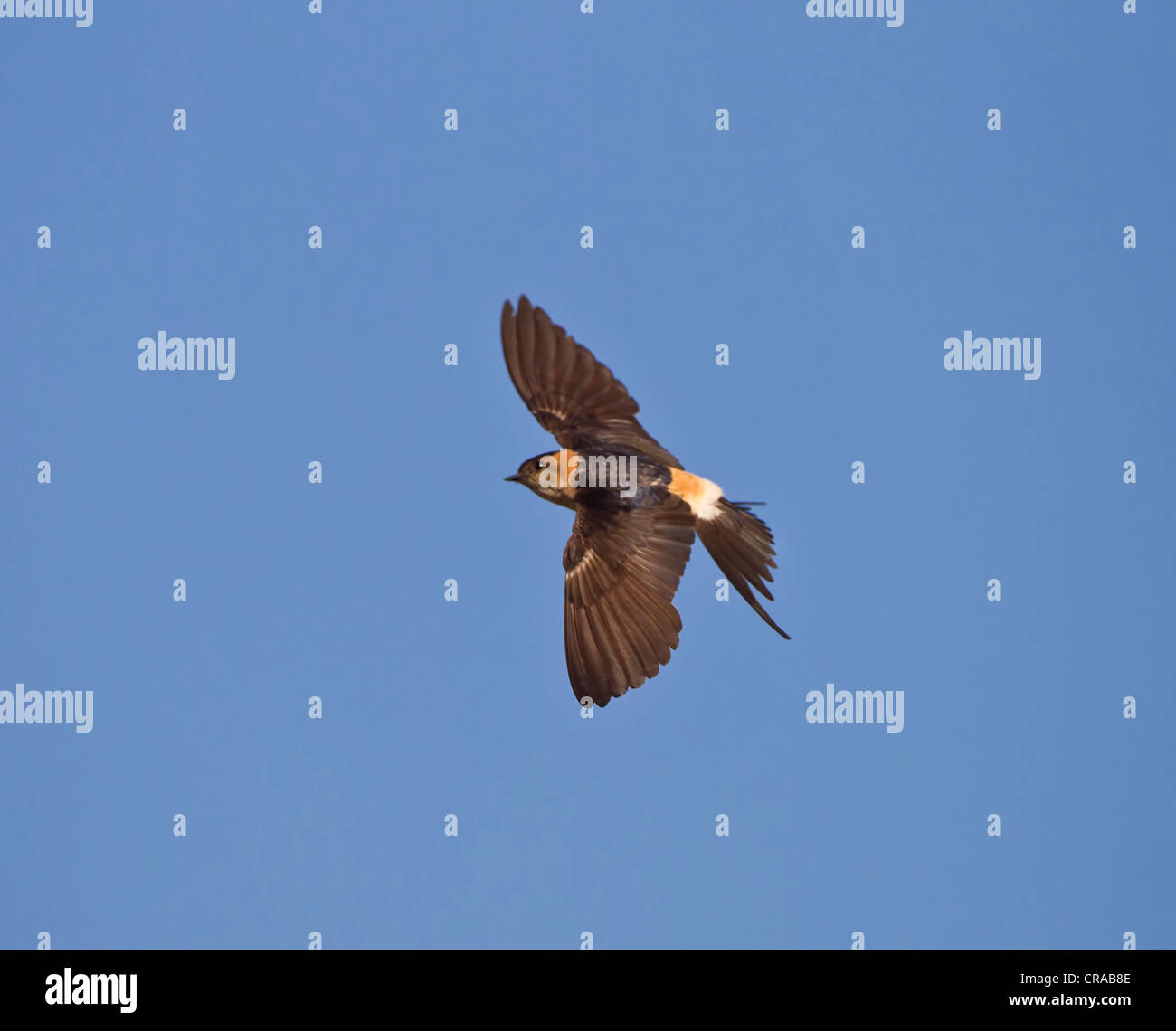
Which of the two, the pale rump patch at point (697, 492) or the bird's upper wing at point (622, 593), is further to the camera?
the pale rump patch at point (697, 492)

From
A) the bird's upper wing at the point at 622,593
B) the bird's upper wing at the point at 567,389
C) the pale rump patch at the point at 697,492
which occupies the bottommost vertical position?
the bird's upper wing at the point at 622,593

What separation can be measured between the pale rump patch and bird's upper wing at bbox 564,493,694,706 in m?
0.04

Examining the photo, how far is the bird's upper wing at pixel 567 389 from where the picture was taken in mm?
5711

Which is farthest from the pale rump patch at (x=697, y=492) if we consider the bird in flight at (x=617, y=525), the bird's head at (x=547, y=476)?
the bird's head at (x=547, y=476)

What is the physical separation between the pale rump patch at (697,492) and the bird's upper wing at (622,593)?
0.04 metres

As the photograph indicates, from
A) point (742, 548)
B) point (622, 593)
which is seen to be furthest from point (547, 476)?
point (742, 548)

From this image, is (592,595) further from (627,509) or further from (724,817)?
(724,817)

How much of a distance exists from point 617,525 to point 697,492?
341 millimetres

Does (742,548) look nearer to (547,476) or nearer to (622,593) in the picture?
(622,593)

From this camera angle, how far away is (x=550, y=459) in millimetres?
6145

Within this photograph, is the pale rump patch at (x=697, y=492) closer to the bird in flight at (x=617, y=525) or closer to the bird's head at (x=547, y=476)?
the bird in flight at (x=617, y=525)

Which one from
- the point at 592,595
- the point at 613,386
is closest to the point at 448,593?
the point at 592,595

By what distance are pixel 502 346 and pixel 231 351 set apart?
12.1 feet

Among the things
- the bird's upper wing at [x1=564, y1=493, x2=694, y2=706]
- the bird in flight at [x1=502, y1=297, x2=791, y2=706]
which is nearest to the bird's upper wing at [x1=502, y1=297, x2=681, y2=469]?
the bird in flight at [x1=502, y1=297, x2=791, y2=706]
